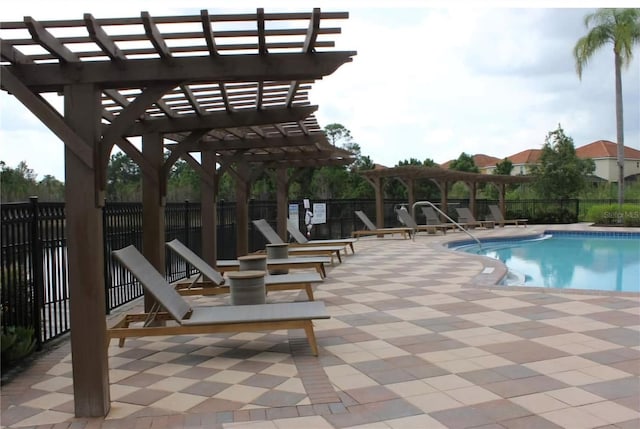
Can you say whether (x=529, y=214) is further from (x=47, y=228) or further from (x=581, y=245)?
(x=47, y=228)

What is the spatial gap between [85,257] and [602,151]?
72.1 metres

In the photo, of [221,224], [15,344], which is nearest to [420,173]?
[221,224]

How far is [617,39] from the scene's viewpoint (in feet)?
86.3

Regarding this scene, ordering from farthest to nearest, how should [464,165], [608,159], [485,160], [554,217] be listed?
[485,160] < [608,159] < [464,165] < [554,217]

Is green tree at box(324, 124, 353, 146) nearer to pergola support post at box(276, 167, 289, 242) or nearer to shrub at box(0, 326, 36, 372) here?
pergola support post at box(276, 167, 289, 242)

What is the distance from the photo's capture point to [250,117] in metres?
6.23

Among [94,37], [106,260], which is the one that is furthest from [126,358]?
[94,37]

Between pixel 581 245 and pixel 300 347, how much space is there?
1639 centimetres

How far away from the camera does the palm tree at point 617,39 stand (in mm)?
26109

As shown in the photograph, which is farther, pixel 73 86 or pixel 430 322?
pixel 430 322

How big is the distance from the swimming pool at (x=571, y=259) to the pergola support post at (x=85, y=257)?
26.9 ft

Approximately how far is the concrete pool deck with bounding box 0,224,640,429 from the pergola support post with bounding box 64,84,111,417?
227 millimetres

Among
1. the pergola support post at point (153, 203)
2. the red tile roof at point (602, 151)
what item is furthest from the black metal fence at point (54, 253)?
the red tile roof at point (602, 151)

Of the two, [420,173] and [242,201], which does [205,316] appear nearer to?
[242,201]
